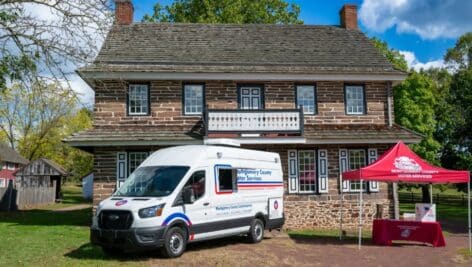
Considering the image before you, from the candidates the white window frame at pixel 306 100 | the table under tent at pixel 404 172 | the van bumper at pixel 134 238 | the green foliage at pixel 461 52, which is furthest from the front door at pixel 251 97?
the green foliage at pixel 461 52

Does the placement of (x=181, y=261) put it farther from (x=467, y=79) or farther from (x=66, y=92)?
(x=467, y=79)

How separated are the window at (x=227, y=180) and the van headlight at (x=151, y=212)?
7.62 ft

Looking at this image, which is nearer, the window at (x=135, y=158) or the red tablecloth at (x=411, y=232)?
the red tablecloth at (x=411, y=232)

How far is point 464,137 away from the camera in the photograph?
30547 mm

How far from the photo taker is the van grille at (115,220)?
1073 cm

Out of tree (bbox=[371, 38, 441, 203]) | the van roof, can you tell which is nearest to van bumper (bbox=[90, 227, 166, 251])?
the van roof

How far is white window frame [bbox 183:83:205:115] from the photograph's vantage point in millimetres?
19812

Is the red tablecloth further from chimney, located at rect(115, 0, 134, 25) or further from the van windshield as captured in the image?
chimney, located at rect(115, 0, 134, 25)

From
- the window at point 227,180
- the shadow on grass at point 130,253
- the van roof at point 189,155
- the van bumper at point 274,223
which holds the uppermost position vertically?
the van roof at point 189,155

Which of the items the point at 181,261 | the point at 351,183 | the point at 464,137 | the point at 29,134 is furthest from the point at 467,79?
the point at 29,134

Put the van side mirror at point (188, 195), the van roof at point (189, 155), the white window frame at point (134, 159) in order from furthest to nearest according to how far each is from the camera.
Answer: the white window frame at point (134, 159), the van roof at point (189, 155), the van side mirror at point (188, 195)

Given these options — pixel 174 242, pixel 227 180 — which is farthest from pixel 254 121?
pixel 174 242

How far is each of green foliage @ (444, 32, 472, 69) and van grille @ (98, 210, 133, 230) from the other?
134ft

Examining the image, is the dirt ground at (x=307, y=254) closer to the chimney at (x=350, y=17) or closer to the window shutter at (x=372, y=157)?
the window shutter at (x=372, y=157)
